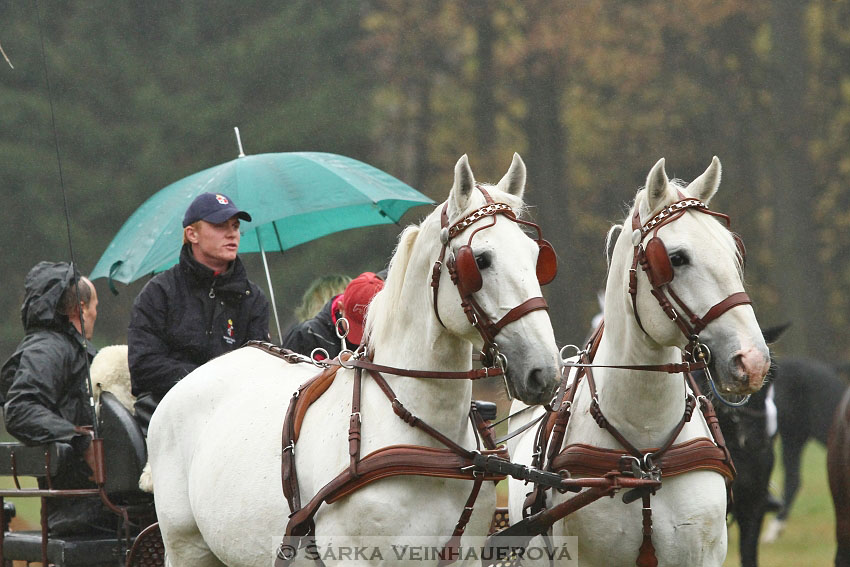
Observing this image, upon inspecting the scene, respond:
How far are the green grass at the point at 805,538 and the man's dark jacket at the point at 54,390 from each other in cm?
525

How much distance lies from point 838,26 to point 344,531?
876 inches

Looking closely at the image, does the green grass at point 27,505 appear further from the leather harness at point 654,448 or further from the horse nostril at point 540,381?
the horse nostril at point 540,381

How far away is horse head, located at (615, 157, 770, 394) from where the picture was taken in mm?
3621

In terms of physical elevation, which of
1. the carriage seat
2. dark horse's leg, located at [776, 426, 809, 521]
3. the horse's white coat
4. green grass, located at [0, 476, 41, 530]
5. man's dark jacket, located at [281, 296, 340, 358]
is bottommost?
green grass, located at [0, 476, 41, 530]

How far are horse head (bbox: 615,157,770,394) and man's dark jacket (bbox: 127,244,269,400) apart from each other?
189 centimetres

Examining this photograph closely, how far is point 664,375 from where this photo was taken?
404 cm

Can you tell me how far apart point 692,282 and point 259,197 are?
293 centimetres

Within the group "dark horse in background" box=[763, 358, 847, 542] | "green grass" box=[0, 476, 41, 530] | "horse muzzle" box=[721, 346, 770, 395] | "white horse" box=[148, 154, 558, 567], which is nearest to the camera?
"white horse" box=[148, 154, 558, 567]

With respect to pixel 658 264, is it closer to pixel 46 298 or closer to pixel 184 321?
pixel 184 321

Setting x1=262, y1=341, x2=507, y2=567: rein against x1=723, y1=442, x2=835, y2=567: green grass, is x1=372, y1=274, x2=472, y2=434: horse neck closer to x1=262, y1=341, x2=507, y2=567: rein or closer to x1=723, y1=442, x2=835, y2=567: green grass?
x1=262, y1=341, x2=507, y2=567: rein

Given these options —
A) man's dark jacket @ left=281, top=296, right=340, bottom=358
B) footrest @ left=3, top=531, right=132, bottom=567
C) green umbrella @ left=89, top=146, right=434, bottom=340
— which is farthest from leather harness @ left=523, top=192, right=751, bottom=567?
footrest @ left=3, top=531, right=132, bottom=567

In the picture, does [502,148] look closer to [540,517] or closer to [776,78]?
[776,78]

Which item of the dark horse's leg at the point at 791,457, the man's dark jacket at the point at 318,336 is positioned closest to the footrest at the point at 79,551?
the man's dark jacket at the point at 318,336

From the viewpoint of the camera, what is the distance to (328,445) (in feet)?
12.4
